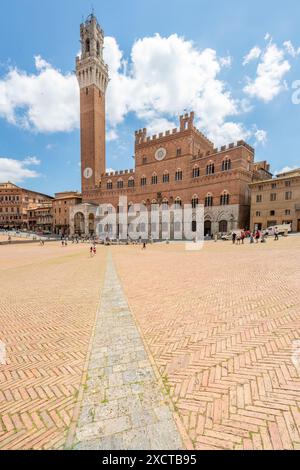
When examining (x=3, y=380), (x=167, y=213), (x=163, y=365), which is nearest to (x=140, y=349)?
(x=163, y=365)

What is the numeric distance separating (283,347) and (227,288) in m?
3.48

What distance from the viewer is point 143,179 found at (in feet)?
133

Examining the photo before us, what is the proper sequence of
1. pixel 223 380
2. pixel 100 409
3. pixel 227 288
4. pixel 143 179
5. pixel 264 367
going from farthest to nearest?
pixel 143 179 → pixel 227 288 → pixel 264 367 → pixel 223 380 → pixel 100 409

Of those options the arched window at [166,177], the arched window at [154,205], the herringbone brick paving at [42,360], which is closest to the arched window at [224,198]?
the arched window at [166,177]

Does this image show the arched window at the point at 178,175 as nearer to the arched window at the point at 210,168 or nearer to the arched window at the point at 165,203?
the arched window at the point at 165,203

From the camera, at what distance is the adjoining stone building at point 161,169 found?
100 feet

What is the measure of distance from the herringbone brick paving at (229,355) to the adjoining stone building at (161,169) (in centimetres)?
2562

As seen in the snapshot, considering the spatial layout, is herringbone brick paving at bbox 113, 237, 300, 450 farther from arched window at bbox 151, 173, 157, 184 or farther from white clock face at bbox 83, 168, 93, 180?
white clock face at bbox 83, 168, 93, 180

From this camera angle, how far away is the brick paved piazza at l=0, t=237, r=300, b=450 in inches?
87.7

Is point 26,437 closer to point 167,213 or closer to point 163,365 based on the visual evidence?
point 163,365

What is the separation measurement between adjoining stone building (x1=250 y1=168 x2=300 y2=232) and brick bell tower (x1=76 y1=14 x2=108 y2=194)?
33.5m

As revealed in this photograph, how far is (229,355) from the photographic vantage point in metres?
3.56
